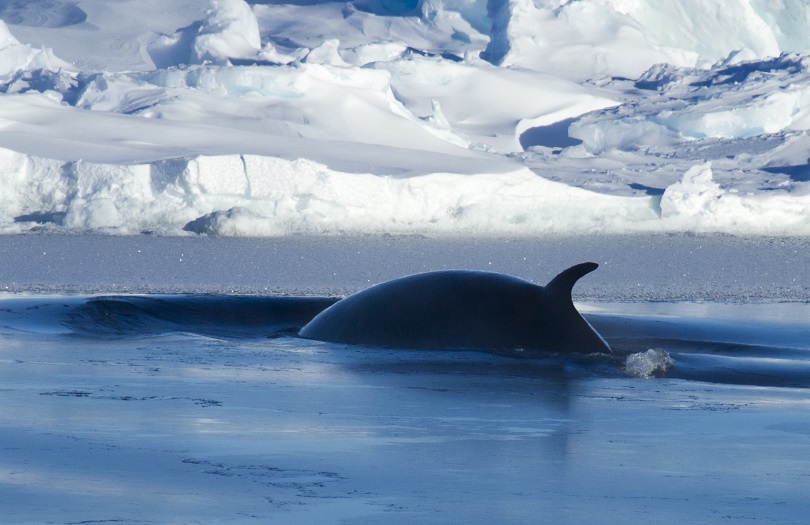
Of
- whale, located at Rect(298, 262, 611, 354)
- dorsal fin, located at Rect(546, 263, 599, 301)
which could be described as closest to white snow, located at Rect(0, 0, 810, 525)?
whale, located at Rect(298, 262, 611, 354)

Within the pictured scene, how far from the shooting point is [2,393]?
4.28 metres

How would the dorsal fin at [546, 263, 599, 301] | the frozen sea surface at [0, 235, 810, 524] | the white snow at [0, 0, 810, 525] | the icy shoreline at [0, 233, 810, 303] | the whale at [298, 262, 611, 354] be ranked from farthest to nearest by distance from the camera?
the icy shoreline at [0, 233, 810, 303] → the whale at [298, 262, 611, 354] → the dorsal fin at [546, 263, 599, 301] → the white snow at [0, 0, 810, 525] → the frozen sea surface at [0, 235, 810, 524]

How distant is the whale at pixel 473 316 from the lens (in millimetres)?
5473

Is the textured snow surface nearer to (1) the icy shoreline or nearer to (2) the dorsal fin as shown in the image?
(1) the icy shoreline

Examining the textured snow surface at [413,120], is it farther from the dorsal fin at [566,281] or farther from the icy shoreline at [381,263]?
the dorsal fin at [566,281]

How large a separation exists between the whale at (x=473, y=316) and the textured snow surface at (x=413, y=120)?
10.6 m

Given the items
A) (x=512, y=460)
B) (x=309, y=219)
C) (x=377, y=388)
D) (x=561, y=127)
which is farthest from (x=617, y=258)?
(x=561, y=127)

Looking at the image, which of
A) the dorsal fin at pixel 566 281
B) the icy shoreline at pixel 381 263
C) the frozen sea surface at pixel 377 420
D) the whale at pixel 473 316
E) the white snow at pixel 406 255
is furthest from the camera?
the icy shoreline at pixel 381 263

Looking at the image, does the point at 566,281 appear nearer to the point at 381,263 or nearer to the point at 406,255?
the point at 381,263

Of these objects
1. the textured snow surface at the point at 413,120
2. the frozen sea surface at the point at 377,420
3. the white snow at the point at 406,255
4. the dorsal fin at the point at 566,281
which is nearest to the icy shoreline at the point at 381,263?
the white snow at the point at 406,255

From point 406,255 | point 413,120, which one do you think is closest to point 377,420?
point 406,255

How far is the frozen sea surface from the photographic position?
277 cm

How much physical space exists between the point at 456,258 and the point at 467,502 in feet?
35.9

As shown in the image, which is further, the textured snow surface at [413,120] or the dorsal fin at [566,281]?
the textured snow surface at [413,120]
